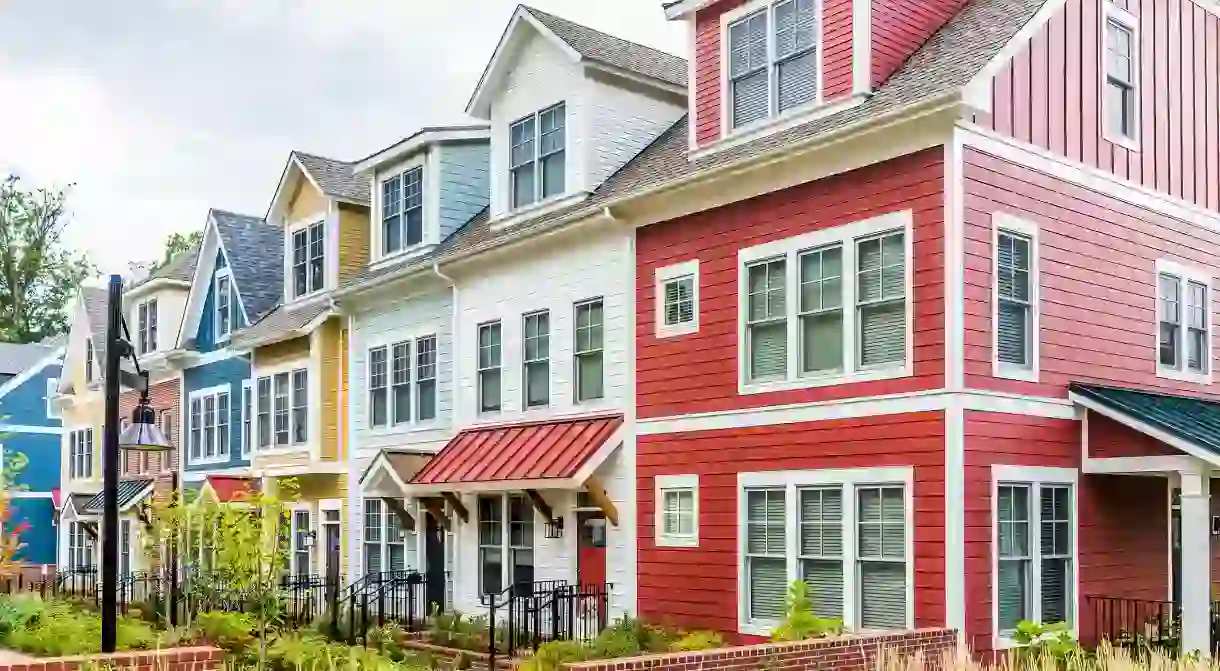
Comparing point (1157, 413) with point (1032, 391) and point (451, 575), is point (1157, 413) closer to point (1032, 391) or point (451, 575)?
point (1032, 391)

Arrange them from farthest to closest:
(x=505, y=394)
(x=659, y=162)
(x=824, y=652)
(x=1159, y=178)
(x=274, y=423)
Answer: (x=274, y=423)
(x=505, y=394)
(x=659, y=162)
(x=1159, y=178)
(x=824, y=652)

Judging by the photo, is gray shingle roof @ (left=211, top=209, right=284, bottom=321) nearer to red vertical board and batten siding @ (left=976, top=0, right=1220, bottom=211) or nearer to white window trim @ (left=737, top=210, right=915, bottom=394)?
white window trim @ (left=737, top=210, right=915, bottom=394)

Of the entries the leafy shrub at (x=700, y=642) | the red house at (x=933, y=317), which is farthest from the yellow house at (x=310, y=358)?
the leafy shrub at (x=700, y=642)

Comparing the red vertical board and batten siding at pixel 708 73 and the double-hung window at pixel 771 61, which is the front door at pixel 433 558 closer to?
the red vertical board and batten siding at pixel 708 73

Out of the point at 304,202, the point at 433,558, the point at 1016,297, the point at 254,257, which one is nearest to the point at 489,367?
the point at 433,558

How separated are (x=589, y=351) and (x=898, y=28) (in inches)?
266

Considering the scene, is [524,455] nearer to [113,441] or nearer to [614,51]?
[614,51]

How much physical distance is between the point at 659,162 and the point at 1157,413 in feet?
26.9

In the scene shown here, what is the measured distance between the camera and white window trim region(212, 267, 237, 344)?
34.2m

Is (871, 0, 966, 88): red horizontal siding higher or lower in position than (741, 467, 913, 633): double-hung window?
higher

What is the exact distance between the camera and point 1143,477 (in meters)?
18.0

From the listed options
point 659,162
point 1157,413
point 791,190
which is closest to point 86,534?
point 659,162

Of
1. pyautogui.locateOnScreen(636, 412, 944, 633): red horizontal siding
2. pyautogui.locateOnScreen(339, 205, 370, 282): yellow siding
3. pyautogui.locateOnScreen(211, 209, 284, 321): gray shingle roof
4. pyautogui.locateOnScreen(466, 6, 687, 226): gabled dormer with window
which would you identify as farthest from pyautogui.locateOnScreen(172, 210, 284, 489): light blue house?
pyautogui.locateOnScreen(636, 412, 944, 633): red horizontal siding

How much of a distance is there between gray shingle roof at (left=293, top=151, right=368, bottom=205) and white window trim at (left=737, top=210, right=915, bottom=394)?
42.2 ft
